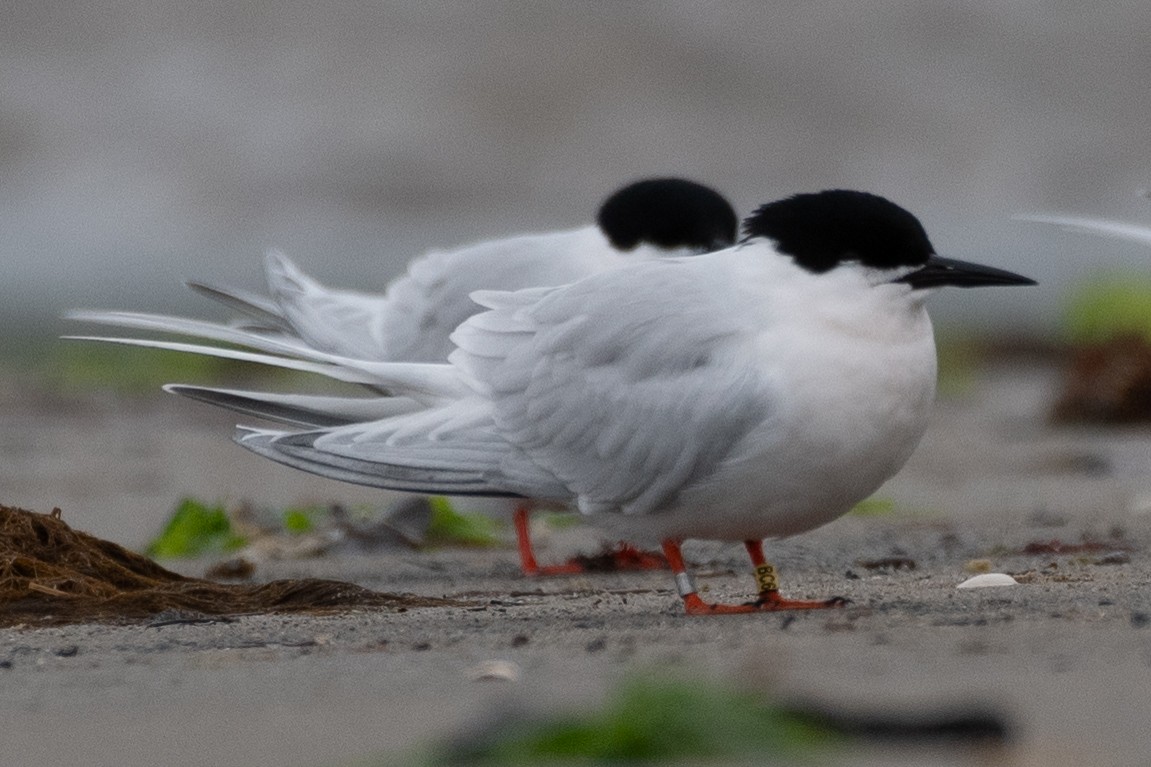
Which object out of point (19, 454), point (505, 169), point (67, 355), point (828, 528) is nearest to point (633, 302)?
point (828, 528)

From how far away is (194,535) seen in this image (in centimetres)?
607

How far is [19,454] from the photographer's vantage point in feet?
27.8

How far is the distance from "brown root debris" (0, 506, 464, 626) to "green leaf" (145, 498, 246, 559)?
122 cm

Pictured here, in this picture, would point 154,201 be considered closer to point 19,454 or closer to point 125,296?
point 125,296

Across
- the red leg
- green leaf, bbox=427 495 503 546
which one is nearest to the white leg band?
the red leg

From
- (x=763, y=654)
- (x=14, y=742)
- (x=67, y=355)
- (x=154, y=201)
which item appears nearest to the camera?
(x=14, y=742)

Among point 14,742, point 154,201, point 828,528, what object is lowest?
point 14,742

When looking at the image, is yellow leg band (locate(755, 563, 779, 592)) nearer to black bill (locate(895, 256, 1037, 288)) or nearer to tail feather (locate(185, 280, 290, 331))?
black bill (locate(895, 256, 1037, 288))

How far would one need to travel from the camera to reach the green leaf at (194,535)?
6.03 m

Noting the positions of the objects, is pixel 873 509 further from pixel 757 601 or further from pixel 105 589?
pixel 105 589

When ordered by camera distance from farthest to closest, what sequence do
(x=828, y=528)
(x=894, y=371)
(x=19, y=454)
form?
1. (x=19, y=454)
2. (x=828, y=528)
3. (x=894, y=371)

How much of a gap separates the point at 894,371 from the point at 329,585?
1268mm

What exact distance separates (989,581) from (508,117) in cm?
1740

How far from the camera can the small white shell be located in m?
4.40
